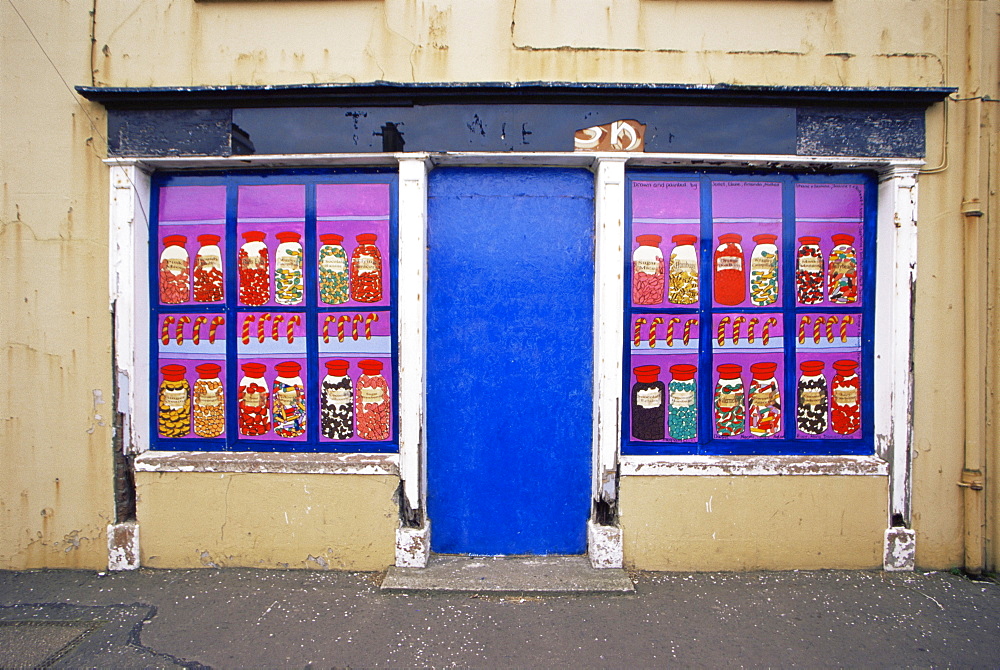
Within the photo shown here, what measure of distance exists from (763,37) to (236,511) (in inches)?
192

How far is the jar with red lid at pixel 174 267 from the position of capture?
157 inches

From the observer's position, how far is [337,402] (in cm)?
398

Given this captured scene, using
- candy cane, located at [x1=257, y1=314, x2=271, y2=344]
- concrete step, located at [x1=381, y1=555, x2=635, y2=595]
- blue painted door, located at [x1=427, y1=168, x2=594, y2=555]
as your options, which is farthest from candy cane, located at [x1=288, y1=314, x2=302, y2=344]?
concrete step, located at [x1=381, y1=555, x2=635, y2=595]

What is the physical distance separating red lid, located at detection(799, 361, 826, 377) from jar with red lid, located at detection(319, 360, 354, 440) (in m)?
3.27

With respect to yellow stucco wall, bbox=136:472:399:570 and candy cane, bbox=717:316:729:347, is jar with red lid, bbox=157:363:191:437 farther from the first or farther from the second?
candy cane, bbox=717:316:729:347

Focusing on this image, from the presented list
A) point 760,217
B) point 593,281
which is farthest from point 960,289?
point 593,281

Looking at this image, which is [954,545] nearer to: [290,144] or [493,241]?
[493,241]

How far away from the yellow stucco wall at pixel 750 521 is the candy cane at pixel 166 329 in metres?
3.44

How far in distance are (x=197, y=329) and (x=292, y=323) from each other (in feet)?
2.32

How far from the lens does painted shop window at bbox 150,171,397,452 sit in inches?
155

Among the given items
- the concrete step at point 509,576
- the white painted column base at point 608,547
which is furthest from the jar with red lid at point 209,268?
the white painted column base at point 608,547

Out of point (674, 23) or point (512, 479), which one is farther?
point (512, 479)

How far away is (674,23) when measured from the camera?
3725 mm

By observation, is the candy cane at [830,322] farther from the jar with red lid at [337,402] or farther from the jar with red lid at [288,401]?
the jar with red lid at [288,401]
